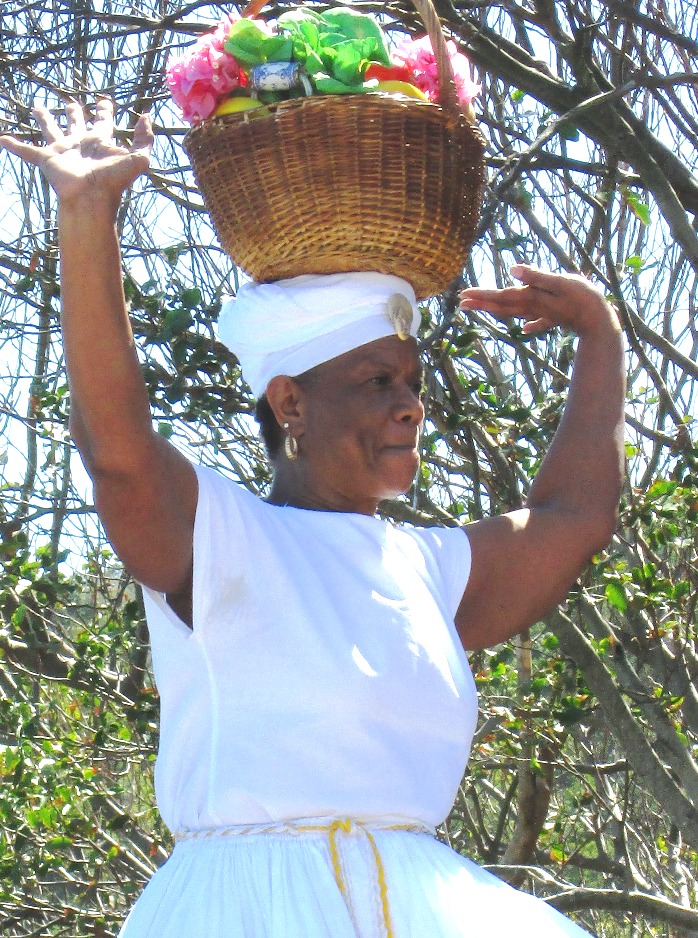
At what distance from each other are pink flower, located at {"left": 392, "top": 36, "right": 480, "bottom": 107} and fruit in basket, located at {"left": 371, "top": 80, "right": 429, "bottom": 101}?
0.20 feet

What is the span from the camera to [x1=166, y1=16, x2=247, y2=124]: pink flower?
83.7 inches

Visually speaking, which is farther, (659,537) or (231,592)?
(659,537)

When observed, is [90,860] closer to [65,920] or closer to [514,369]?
[65,920]

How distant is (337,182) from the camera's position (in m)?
2.05

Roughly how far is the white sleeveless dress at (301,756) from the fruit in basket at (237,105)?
0.59m

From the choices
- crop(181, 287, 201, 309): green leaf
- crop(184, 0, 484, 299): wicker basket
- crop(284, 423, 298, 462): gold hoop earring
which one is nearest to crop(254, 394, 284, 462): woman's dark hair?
crop(284, 423, 298, 462): gold hoop earring

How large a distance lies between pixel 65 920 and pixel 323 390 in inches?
106

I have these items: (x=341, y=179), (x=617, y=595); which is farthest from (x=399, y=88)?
(x=617, y=595)

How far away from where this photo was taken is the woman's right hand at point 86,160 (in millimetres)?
1730

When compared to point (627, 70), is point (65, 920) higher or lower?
lower

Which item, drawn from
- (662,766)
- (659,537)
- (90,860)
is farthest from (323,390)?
(90,860)

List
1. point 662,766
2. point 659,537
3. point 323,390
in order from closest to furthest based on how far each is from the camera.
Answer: point 323,390, point 659,537, point 662,766

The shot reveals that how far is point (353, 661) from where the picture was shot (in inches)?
73.9

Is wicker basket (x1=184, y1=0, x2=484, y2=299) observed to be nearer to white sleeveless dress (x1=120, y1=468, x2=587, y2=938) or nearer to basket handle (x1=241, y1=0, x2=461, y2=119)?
basket handle (x1=241, y1=0, x2=461, y2=119)
